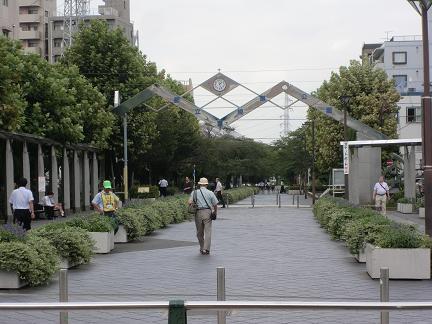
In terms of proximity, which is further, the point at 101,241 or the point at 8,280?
the point at 101,241

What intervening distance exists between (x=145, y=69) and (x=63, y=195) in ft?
41.1

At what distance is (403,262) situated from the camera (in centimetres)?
1259

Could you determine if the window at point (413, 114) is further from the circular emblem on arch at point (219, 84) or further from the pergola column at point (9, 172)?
the pergola column at point (9, 172)

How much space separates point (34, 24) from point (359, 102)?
5978 centimetres

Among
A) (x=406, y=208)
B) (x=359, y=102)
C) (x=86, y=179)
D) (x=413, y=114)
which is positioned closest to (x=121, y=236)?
(x=406, y=208)

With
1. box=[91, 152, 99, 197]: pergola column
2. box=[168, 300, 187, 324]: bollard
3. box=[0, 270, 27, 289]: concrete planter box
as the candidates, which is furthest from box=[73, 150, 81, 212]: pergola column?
box=[168, 300, 187, 324]: bollard

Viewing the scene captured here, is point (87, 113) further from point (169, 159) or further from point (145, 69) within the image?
point (169, 159)

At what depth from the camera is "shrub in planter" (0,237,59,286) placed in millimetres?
11578

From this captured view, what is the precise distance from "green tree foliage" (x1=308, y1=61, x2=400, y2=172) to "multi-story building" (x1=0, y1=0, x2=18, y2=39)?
23.8 metres

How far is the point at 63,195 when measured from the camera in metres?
38.9

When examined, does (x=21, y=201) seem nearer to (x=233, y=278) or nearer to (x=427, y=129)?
(x=233, y=278)

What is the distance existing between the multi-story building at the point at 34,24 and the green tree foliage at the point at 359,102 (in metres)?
53.2

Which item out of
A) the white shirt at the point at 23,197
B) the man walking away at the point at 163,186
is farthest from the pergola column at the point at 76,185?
the white shirt at the point at 23,197

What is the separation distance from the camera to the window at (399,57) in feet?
279
